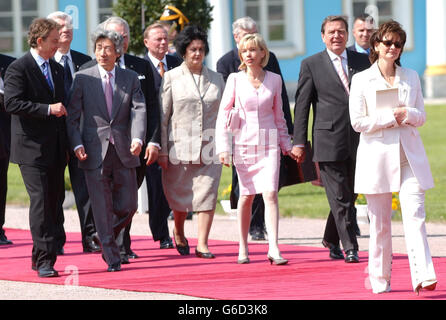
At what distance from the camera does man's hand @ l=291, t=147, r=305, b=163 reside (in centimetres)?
955

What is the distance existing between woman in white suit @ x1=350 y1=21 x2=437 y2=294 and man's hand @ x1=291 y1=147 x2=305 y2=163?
6.15 feet

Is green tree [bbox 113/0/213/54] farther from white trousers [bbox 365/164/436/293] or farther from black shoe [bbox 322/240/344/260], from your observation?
white trousers [bbox 365/164/436/293]

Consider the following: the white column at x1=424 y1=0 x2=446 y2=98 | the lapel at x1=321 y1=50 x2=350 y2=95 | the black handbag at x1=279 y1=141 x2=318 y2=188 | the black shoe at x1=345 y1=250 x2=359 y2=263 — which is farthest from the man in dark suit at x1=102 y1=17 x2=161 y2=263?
the white column at x1=424 y1=0 x2=446 y2=98

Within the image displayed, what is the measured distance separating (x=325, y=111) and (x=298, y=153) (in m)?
0.41

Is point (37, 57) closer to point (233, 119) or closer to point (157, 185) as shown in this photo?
point (233, 119)

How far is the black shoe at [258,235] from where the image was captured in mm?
11195

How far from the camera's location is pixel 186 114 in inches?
386

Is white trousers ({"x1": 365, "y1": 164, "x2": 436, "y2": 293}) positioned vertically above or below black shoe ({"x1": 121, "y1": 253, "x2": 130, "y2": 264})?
above

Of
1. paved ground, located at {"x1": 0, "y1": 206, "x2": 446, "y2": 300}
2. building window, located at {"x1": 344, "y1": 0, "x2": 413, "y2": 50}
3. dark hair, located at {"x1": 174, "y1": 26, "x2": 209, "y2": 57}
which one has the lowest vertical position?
paved ground, located at {"x1": 0, "y1": 206, "x2": 446, "y2": 300}

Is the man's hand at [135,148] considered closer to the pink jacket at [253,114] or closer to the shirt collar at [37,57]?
the pink jacket at [253,114]

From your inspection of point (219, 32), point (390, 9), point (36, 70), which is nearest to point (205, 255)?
point (36, 70)

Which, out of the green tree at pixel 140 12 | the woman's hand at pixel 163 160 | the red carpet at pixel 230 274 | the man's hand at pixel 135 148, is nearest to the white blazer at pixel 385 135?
the red carpet at pixel 230 274

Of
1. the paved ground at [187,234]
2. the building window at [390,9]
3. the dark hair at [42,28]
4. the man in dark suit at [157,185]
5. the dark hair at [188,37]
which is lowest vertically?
the paved ground at [187,234]

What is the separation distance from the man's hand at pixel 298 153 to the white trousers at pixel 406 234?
1.96 meters
